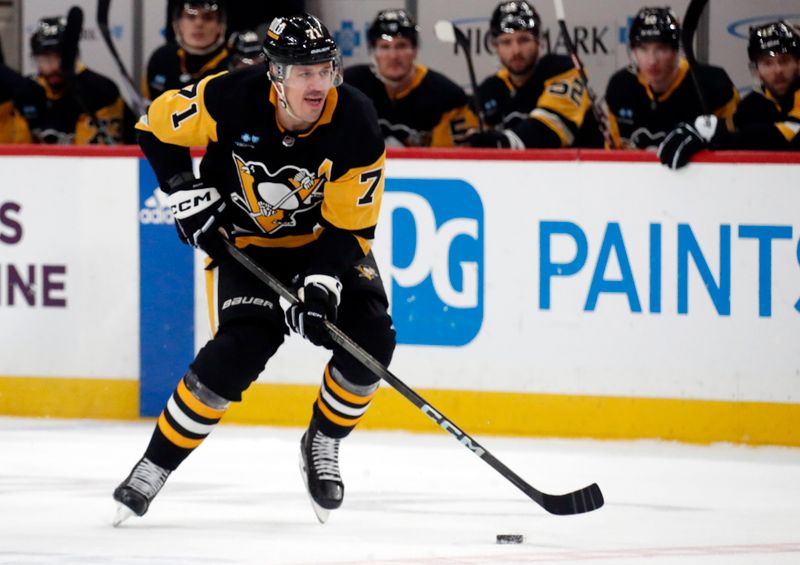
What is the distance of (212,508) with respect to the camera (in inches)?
169

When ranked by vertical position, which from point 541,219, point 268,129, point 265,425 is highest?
point 268,129

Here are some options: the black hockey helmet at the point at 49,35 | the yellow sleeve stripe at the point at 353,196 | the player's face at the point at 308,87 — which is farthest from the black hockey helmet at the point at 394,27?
the player's face at the point at 308,87

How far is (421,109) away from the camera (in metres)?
6.24

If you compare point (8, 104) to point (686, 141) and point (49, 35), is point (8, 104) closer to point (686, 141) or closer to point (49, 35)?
point (49, 35)

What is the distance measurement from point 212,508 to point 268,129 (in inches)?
40.6

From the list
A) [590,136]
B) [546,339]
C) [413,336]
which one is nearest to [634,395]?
[546,339]

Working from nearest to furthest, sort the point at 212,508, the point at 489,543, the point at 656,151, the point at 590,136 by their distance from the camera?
the point at 489,543, the point at 212,508, the point at 656,151, the point at 590,136

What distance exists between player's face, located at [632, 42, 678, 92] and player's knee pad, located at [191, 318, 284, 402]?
2.45 meters

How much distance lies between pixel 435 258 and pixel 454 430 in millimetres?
1484

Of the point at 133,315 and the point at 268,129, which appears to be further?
the point at 133,315

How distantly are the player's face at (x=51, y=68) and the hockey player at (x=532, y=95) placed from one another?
1847 mm

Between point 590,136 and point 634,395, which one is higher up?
point 590,136

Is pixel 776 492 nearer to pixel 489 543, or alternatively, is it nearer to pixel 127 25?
pixel 489 543

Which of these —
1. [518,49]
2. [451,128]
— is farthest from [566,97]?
[451,128]
